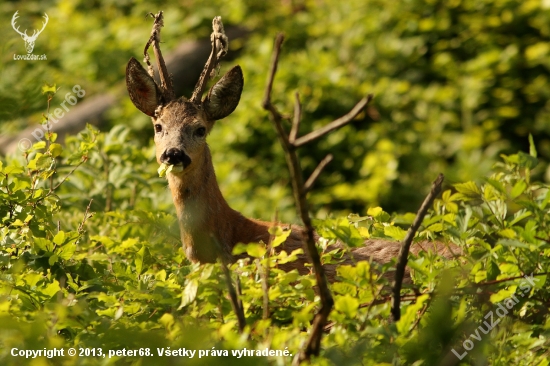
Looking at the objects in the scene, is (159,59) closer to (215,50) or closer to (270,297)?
(215,50)

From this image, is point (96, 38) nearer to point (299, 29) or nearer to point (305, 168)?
point (299, 29)

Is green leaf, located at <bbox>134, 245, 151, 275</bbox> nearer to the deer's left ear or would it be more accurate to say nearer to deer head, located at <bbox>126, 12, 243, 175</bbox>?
deer head, located at <bbox>126, 12, 243, 175</bbox>

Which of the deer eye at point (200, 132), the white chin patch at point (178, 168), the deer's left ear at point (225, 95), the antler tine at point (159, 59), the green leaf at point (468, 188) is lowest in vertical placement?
the green leaf at point (468, 188)

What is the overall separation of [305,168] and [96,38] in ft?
15.6

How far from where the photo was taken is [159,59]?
18.0 ft

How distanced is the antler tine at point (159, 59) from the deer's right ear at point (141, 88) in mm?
52

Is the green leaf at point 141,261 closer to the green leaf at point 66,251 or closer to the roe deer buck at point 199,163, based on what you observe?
the green leaf at point 66,251

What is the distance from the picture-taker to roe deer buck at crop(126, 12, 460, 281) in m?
5.30

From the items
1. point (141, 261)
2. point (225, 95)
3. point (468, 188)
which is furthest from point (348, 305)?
point (225, 95)

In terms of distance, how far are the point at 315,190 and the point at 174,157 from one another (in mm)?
6093

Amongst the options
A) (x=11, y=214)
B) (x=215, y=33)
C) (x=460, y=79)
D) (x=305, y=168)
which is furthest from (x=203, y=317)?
(x=460, y=79)

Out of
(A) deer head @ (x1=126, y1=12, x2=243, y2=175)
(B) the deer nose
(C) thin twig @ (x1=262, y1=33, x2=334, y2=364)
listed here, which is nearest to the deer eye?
(A) deer head @ (x1=126, y1=12, x2=243, y2=175)

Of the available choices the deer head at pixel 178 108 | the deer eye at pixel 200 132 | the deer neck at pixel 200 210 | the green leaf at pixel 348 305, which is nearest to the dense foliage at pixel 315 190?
the green leaf at pixel 348 305

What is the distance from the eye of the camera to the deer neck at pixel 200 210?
5.35 m
